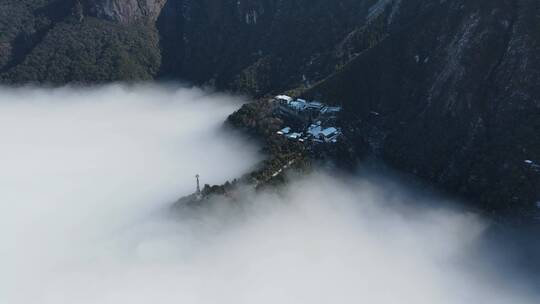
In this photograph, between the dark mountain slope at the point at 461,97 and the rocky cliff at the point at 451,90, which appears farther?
the rocky cliff at the point at 451,90

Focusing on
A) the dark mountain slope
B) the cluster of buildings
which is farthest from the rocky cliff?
the cluster of buildings

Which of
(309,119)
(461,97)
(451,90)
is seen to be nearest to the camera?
(461,97)

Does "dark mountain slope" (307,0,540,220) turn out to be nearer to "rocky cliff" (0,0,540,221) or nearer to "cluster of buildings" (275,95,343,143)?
"rocky cliff" (0,0,540,221)

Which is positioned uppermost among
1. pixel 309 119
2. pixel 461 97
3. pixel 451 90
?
pixel 451 90

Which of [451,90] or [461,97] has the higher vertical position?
[451,90]

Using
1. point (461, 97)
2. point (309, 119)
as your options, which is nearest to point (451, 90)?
point (461, 97)

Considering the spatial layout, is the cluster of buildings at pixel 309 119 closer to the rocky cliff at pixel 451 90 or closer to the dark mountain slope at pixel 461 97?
the rocky cliff at pixel 451 90

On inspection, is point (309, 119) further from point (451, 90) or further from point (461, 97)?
point (461, 97)

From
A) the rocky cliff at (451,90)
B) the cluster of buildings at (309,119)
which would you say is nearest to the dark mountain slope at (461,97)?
the rocky cliff at (451,90)
